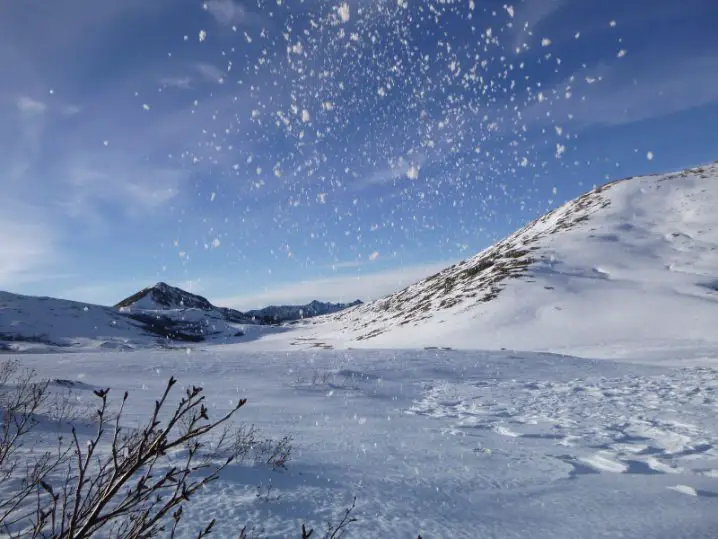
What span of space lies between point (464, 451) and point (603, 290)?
41466 millimetres

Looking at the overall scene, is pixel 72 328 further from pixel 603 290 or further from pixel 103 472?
pixel 103 472

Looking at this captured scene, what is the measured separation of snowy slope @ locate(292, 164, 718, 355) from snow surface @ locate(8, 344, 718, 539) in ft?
57.1

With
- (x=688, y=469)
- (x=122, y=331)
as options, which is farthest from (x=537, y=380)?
(x=122, y=331)

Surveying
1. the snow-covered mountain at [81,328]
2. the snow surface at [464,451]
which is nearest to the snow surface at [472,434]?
the snow surface at [464,451]

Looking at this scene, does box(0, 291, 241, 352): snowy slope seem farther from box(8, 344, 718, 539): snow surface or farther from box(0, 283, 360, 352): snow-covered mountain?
box(8, 344, 718, 539): snow surface

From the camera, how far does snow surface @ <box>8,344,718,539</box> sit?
13.3 ft

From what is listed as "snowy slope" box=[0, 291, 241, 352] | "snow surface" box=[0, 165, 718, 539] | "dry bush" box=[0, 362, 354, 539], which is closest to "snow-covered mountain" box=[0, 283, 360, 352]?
A: "snowy slope" box=[0, 291, 241, 352]

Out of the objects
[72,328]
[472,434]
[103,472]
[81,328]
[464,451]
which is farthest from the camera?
[81,328]

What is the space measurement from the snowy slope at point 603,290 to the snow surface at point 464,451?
57.1 ft

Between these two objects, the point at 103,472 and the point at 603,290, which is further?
the point at 603,290

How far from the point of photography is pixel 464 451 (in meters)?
6.28

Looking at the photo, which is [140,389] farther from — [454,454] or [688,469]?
[688,469]

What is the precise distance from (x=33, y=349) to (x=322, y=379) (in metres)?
58.9

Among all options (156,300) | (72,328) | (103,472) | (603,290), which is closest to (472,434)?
(103,472)
